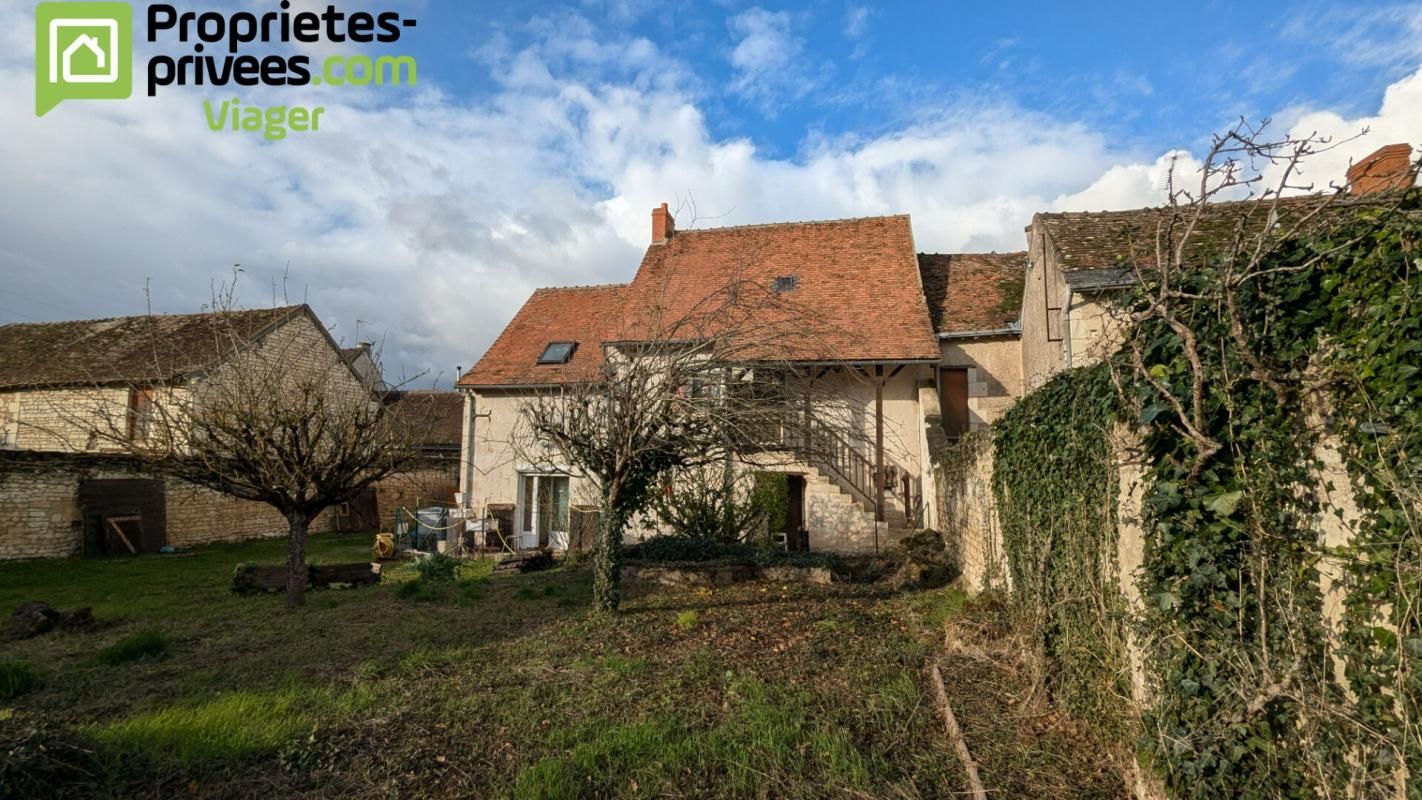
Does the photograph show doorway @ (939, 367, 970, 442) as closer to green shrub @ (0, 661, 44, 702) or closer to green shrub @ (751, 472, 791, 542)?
green shrub @ (751, 472, 791, 542)

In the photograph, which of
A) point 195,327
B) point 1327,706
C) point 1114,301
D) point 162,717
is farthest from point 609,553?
point 195,327

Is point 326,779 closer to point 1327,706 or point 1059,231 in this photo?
point 1327,706

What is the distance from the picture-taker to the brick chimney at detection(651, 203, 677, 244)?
57.9 feet

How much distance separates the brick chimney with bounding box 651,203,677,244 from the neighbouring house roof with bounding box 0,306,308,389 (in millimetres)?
10859

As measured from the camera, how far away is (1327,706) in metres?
2.55

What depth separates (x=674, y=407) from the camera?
744 centimetres

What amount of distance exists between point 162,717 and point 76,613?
467 cm

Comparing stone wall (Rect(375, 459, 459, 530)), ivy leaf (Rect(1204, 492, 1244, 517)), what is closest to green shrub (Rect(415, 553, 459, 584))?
ivy leaf (Rect(1204, 492, 1244, 517))

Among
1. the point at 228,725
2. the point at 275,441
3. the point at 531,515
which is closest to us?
the point at 228,725

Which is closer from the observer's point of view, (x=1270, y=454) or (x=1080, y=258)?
(x=1270, y=454)

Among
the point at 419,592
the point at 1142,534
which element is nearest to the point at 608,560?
the point at 419,592

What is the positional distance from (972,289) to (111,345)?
79.5 feet

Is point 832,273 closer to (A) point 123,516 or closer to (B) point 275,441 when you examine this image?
(B) point 275,441

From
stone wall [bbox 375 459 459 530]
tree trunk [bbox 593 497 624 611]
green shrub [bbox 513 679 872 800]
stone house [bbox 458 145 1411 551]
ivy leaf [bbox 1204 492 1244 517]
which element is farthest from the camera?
stone wall [bbox 375 459 459 530]
